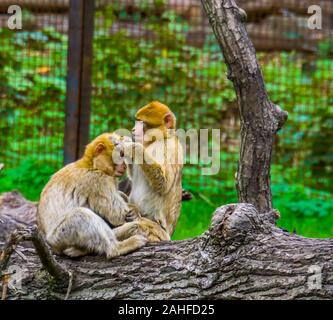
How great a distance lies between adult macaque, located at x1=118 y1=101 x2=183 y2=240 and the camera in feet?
24.9

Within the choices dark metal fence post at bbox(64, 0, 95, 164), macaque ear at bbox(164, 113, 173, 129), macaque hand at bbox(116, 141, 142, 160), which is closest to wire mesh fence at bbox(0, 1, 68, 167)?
dark metal fence post at bbox(64, 0, 95, 164)

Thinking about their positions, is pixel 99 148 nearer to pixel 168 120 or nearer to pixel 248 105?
pixel 168 120

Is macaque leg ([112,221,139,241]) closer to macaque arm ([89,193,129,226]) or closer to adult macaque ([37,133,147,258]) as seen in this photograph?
adult macaque ([37,133,147,258])

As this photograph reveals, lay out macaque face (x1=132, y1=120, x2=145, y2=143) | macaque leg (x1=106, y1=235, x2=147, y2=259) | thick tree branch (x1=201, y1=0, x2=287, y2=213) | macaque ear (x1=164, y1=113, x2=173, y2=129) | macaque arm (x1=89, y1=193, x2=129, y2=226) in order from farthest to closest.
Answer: macaque ear (x1=164, y1=113, x2=173, y2=129), macaque face (x1=132, y1=120, x2=145, y2=143), thick tree branch (x1=201, y1=0, x2=287, y2=213), macaque arm (x1=89, y1=193, x2=129, y2=226), macaque leg (x1=106, y1=235, x2=147, y2=259)

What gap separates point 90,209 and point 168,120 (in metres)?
1.38

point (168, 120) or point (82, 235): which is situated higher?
point (168, 120)

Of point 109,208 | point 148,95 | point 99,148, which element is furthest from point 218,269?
point 148,95

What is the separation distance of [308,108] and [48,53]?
3468 millimetres

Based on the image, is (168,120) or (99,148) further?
(168,120)

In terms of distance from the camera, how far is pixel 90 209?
698cm

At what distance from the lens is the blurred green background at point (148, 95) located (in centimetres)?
1193

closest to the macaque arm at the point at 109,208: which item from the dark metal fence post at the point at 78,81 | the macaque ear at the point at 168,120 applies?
the macaque ear at the point at 168,120

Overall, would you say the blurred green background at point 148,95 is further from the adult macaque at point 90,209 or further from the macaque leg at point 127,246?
the macaque leg at point 127,246

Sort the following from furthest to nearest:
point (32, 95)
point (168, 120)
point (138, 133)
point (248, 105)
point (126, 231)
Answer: point (32, 95) < point (168, 120) < point (138, 133) < point (248, 105) < point (126, 231)
